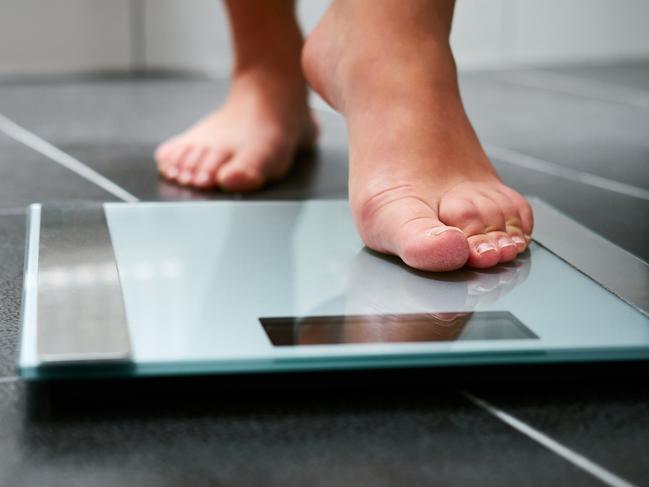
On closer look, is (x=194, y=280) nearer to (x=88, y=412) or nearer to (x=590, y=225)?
(x=88, y=412)

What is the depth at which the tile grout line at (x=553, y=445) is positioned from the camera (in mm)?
576

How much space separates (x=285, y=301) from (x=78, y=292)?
148 millimetres

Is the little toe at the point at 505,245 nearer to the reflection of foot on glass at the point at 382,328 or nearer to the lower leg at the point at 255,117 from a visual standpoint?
the reflection of foot on glass at the point at 382,328

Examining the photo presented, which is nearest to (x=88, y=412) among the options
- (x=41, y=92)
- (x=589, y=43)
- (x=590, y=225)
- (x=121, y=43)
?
(x=590, y=225)

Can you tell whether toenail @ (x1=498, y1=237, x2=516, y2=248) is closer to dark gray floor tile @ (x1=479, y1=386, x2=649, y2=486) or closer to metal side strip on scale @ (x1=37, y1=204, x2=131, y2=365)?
dark gray floor tile @ (x1=479, y1=386, x2=649, y2=486)

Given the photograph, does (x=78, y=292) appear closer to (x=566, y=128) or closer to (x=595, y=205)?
(x=595, y=205)

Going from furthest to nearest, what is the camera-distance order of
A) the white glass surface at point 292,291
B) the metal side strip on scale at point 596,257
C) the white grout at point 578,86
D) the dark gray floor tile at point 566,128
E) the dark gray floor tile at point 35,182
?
the white grout at point 578,86
the dark gray floor tile at point 566,128
the dark gray floor tile at point 35,182
the metal side strip on scale at point 596,257
the white glass surface at point 292,291

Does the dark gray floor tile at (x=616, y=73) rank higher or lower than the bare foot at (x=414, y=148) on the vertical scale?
lower

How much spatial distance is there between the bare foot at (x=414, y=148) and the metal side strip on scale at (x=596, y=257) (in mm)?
43

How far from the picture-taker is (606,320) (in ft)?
2.43

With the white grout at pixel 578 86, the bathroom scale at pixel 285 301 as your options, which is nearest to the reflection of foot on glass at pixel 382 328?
the bathroom scale at pixel 285 301

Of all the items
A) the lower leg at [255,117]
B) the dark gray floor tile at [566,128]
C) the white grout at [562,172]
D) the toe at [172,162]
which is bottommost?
the dark gray floor tile at [566,128]

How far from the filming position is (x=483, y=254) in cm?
84

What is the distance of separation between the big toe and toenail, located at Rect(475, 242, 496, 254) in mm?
20
